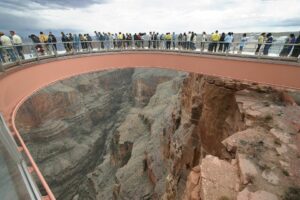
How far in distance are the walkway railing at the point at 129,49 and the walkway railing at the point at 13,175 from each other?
533 cm

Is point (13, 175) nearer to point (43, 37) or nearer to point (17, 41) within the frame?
point (17, 41)

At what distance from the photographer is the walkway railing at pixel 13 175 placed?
8.29ft

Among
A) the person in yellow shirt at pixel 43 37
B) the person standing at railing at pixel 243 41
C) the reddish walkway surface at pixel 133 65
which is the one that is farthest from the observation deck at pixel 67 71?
the person in yellow shirt at pixel 43 37

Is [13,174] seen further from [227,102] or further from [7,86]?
[227,102]

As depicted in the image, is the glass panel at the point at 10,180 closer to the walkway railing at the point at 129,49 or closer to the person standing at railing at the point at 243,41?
the walkway railing at the point at 129,49

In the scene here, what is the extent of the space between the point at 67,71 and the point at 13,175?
955cm

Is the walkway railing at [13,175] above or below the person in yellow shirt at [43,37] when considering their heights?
below

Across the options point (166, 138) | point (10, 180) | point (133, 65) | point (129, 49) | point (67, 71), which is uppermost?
point (10, 180)

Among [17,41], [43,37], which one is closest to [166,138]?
[43,37]

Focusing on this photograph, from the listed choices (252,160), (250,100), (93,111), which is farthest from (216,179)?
(93,111)

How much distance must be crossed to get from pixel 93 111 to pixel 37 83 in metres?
35.7

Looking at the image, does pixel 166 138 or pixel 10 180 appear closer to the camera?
pixel 10 180

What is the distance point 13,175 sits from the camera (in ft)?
9.24

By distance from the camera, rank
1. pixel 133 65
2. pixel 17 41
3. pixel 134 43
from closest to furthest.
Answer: pixel 17 41 → pixel 133 65 → pixel 134 43
